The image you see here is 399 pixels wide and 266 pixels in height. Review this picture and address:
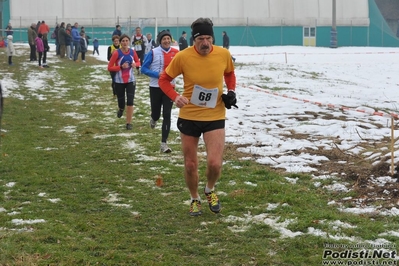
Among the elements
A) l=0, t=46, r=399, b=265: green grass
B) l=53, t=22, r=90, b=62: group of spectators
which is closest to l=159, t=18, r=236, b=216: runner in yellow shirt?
l=0, t=46, r=399, b=265: green grass

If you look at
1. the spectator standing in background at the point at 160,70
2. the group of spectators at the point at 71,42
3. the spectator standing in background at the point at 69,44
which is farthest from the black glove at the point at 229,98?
the spectator standing in background at the point at 69,44

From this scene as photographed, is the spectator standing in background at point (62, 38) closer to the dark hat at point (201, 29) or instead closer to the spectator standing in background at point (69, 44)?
the spectator standing in background at point (69, 44)

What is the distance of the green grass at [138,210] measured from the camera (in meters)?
5.78

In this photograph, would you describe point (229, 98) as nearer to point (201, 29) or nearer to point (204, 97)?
point (204, 97)

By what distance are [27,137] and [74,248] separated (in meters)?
7.42

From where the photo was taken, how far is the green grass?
227 inches

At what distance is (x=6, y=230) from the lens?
6488 mm

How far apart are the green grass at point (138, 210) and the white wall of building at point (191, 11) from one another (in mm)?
41716

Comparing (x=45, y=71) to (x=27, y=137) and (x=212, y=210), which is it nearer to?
(x=27, y=137)

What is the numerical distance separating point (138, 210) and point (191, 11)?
5080 centimetres

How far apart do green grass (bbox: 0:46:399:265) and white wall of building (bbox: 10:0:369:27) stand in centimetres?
4172

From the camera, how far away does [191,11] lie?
187ft

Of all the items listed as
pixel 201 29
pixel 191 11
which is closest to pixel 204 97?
pixel 201 29

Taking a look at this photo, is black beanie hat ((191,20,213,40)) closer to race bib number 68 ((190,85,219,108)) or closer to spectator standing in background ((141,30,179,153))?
race bib number 68 ((190,85,219,108))
